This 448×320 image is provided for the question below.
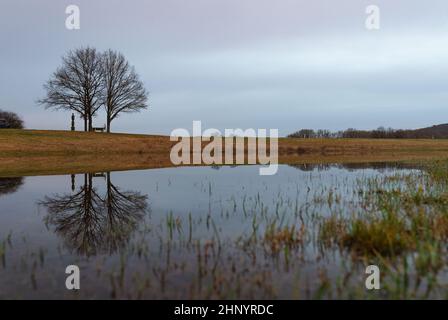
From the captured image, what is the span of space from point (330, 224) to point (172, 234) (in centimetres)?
329

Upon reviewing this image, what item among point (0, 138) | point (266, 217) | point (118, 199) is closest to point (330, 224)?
point (266, 217)

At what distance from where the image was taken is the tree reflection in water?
6.71 m

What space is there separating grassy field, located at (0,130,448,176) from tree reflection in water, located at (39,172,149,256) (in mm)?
16090

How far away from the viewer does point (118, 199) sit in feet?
39.5

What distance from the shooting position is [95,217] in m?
9.16

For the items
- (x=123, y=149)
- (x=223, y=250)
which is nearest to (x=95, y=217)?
(x=223, y=250)

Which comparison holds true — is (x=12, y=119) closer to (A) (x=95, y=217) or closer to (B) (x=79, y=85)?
(B) (x=79, y=85)

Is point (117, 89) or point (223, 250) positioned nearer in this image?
point (223, 250)

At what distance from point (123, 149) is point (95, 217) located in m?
37.3

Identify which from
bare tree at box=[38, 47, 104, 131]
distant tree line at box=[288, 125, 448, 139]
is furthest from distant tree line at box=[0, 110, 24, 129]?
distant tree line at box=[288, 125, 448, 139]

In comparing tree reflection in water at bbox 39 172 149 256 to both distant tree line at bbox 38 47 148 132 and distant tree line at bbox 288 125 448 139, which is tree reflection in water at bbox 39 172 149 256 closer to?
distant tree line at bbox 38 47 148 132

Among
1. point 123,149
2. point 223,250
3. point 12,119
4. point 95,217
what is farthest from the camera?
point 12,119

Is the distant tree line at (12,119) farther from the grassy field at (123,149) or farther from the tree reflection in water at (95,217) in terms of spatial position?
the tree reflection in water at (95,217)
